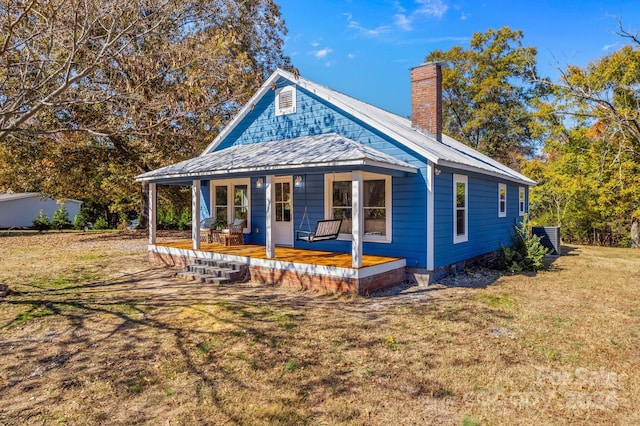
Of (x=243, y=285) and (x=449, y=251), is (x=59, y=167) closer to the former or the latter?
(x=243, y=285)

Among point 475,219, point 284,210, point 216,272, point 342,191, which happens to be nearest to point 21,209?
point 284,210

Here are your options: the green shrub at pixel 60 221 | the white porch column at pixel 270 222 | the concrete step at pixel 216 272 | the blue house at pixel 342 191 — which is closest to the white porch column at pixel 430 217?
the blue house at pixel 342 191

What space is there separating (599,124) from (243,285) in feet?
70.7

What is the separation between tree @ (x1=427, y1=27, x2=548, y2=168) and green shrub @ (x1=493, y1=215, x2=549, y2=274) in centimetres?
1733

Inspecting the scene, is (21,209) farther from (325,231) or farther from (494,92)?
(494,92)

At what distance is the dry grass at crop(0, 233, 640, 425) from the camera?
348cm

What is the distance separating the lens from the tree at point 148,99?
8055 millimetres

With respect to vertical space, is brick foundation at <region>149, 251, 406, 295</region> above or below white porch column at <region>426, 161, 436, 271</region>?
below

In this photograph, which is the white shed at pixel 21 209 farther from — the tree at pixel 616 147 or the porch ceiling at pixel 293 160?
the tree at pixel 616 147

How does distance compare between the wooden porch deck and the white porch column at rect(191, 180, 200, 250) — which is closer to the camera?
the wooden porch deck

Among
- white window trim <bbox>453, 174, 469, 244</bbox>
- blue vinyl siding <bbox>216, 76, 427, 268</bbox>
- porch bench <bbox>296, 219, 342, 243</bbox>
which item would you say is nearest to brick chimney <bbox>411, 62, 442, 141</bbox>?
white window trim <bbox>453, 174, 469, 244</bbox>

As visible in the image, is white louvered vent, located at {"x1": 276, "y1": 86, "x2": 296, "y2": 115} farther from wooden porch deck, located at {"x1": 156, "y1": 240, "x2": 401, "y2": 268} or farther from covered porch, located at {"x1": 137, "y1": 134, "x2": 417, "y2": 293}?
wooden porch deck, located at {"x1": 156, "y1": 240, "x2": 401, "y2": 268}

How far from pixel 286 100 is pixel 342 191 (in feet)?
11.3

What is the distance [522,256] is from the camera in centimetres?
1095
